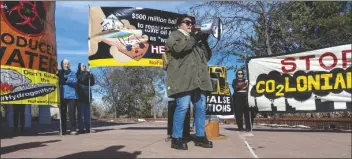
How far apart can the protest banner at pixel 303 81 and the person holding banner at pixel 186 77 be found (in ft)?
12.0

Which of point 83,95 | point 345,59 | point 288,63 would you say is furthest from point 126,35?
point 345,59

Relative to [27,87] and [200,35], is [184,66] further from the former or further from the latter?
[27,87]

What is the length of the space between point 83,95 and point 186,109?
4154 mm

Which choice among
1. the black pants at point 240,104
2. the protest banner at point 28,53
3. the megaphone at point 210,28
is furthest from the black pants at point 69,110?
the megaphone at point 210,28

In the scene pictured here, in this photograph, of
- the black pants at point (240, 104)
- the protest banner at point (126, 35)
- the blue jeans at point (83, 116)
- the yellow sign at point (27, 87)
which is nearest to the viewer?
the yellow sign at point (27, 87)

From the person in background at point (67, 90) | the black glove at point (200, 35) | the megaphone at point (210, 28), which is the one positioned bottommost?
the person in background at point (67, 90)

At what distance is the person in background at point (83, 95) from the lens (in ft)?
30.3

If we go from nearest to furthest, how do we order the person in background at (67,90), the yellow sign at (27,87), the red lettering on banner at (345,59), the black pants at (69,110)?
the yellow sign at (27,87) < the red lettering on banner at (345,59) < the person in background at (67,90) < the black pants at (69,110)

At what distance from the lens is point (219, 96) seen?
974 centimetres

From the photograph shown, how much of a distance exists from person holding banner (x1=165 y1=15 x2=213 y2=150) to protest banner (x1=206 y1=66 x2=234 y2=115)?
3.59 m

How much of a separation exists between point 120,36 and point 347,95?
4648mm

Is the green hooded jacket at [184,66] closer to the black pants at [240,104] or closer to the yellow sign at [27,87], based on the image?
the yellow sign at [27,87]

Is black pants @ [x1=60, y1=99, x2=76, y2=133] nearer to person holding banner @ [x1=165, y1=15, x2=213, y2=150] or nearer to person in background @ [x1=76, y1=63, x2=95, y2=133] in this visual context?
person in background @ [x1=76, y1=63, x2=95, y2=133]

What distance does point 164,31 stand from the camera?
963 centimetres
